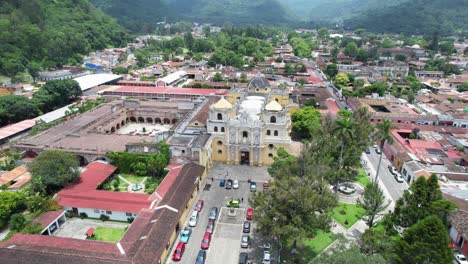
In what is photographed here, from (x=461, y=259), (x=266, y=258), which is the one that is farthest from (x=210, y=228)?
(x=461, y=259)

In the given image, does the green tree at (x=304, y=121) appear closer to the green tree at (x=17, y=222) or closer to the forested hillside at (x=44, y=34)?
the green tree at (x=17, y=222)

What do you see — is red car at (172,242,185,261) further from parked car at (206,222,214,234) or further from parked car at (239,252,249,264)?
parked car at (239,252,249,264)

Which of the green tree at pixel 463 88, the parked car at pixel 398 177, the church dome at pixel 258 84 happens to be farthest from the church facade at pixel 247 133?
the green tree at pixel 463 88

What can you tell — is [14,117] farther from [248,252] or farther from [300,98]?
[300,98]

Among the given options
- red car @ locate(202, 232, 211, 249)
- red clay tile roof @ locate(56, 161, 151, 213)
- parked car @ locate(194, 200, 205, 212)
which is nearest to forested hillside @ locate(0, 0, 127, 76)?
red clay tile roof @ locate(56, 161, 151, 213)

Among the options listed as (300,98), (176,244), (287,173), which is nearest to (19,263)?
(176,244)

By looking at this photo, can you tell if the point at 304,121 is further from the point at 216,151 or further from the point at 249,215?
the point at 249,215
